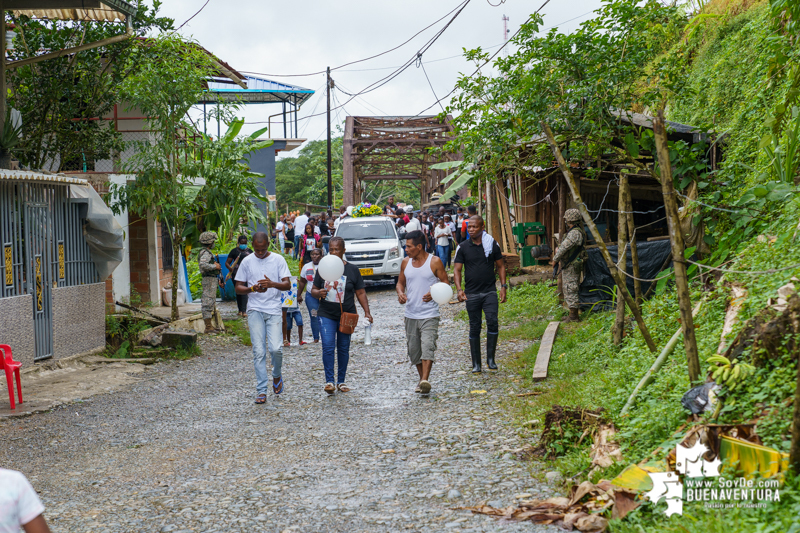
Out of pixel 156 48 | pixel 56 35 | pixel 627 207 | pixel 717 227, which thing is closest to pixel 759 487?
pixel 627 207

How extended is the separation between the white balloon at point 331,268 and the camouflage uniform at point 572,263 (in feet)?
15.4

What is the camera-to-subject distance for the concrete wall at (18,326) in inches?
367

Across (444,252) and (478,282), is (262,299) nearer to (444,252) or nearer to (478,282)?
(478,282)

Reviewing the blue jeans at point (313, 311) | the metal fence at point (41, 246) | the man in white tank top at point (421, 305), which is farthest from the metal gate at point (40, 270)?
the man in white tank top at point (421, 305)

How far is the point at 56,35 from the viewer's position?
12.7 metres

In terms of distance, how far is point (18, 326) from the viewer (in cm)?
958

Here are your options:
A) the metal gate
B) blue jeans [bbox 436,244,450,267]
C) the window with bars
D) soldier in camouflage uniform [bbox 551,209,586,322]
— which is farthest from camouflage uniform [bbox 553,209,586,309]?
the window with bars

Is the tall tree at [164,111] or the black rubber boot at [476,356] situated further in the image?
the tall tree at [164,111]

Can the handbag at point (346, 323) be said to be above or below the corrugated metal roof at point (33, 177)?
below

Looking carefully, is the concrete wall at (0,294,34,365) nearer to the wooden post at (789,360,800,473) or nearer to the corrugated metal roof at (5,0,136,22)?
the corrugated metal roof at (5,0,136,22)

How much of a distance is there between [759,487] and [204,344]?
10240 mm

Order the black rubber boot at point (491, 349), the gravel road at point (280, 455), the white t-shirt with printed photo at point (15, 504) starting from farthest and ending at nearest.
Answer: the black rubber boot at point (491, 349), the gravel road at point (280, 455), the white t-shirt with printed photo at point (15, 504)

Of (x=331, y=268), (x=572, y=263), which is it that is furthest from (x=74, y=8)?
(x=572, y=263)

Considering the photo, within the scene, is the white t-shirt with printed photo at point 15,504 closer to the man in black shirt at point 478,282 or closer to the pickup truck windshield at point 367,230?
the man in black shirt at point 478,282
